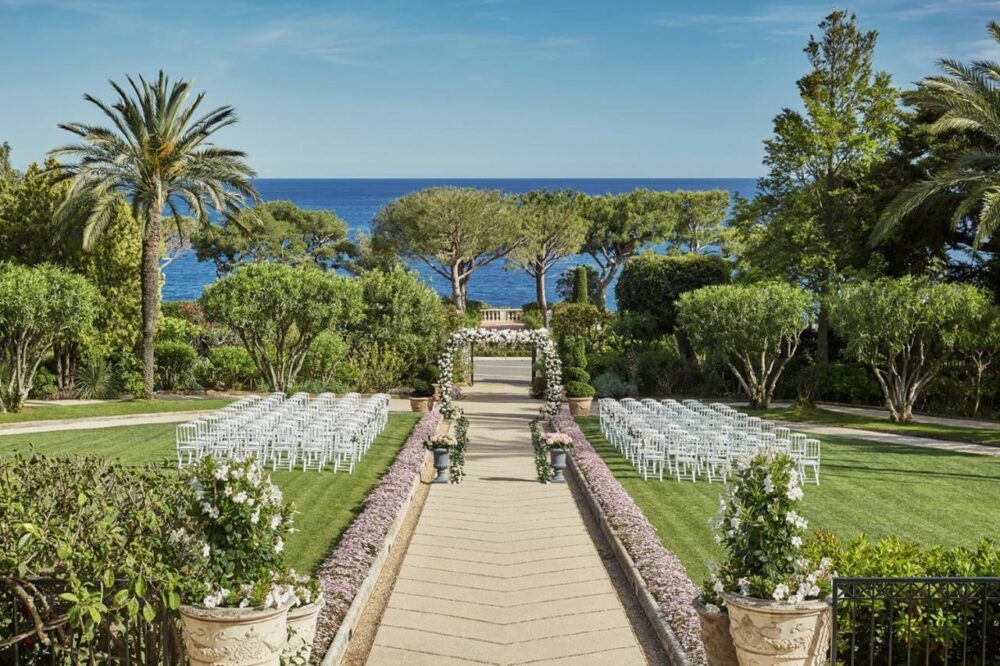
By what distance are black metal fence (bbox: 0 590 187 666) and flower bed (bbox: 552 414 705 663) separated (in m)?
4.55

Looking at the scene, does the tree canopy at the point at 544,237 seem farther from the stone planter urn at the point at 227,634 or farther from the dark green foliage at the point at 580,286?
the stone planter urn at the point at 227,634

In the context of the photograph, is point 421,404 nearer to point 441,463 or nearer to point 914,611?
point 441,463

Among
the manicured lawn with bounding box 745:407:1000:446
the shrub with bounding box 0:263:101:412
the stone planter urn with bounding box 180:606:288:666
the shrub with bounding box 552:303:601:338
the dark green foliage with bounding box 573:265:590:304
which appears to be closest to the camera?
the stone planter urn with bounding box 180:606:288:666

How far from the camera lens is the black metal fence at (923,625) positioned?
720cm

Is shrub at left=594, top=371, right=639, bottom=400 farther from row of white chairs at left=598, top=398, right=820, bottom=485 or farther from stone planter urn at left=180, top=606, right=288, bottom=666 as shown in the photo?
stone planter urn at left=180, top=606, right=288, bottom=666

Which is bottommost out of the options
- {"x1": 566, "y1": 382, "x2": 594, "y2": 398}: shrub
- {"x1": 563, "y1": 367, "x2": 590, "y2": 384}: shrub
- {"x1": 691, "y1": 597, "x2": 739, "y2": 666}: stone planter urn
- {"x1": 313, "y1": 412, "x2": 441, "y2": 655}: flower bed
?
{"x1": 313, "y1": 412, "x2": 441, "y2": 655}: flower bed

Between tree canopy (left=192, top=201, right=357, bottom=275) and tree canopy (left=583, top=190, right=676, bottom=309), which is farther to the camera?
tree canopy (left=192, top=201, right=357, bottom=275)

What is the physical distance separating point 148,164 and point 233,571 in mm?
23681

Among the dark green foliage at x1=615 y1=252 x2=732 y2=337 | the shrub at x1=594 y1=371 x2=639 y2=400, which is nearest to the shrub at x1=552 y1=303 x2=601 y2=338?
the dark green foliage at x1=615 y1=252 x2=732 y2=337

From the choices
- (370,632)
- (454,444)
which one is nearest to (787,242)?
(454,444)

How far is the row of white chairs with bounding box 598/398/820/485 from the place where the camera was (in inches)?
696

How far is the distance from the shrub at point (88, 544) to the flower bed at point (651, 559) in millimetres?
4746

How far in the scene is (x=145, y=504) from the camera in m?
7.93

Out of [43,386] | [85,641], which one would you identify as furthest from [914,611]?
[43,386]
